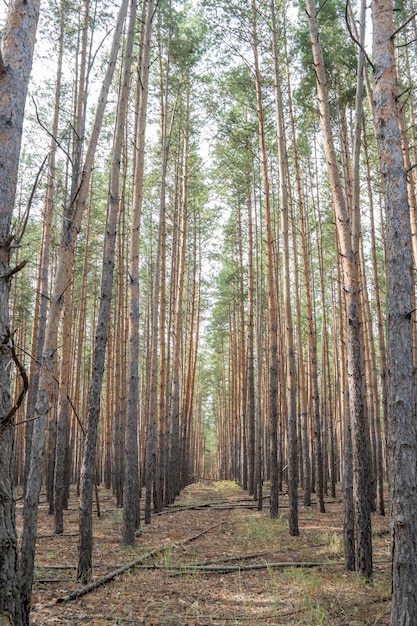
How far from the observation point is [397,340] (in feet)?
11.3

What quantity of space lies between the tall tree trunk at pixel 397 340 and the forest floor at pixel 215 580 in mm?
1183

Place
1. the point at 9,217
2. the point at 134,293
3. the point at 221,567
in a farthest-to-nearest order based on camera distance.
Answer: the point at 134,293
the point at 221,567
the point at 9,217

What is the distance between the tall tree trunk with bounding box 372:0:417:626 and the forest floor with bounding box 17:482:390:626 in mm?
1183

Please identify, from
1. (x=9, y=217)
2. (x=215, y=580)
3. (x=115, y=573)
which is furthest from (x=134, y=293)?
(x=9, y=217)

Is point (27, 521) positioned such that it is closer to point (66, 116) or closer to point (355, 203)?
point (355, 203)

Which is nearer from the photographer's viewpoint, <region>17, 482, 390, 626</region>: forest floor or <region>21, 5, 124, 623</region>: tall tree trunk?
<region>21, 5, 124, 623</region>: tall tree trunk

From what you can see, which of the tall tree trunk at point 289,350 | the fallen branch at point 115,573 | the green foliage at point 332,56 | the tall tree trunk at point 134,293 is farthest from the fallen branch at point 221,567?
the green foliage at point 332,56

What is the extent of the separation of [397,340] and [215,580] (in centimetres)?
380

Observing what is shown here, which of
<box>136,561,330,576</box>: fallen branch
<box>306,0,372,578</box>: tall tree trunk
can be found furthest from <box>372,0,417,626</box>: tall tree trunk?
<box>136,561,330,576</box>: fallen branch

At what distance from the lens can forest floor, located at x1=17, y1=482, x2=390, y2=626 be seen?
427 cm

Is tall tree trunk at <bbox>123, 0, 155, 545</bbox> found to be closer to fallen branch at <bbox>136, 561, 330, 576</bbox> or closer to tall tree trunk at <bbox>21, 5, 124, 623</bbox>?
fallen branch at <bbox>136, 561, 330, 576</bbox>

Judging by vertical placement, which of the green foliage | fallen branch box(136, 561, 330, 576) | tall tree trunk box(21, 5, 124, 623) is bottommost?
fallen branch box(136, 561, 330, 576)

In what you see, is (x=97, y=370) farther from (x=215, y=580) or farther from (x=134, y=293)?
(x=215, y=580)

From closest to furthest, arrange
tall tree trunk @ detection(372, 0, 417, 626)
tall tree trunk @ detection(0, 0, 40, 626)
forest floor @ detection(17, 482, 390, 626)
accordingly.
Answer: tall tree trunk @ detection(0, 0, 40, 626) → tall tree trunk @ detection(372, 0, 417, 626) → forest floor @ detection(17, 482, 390, 626)
